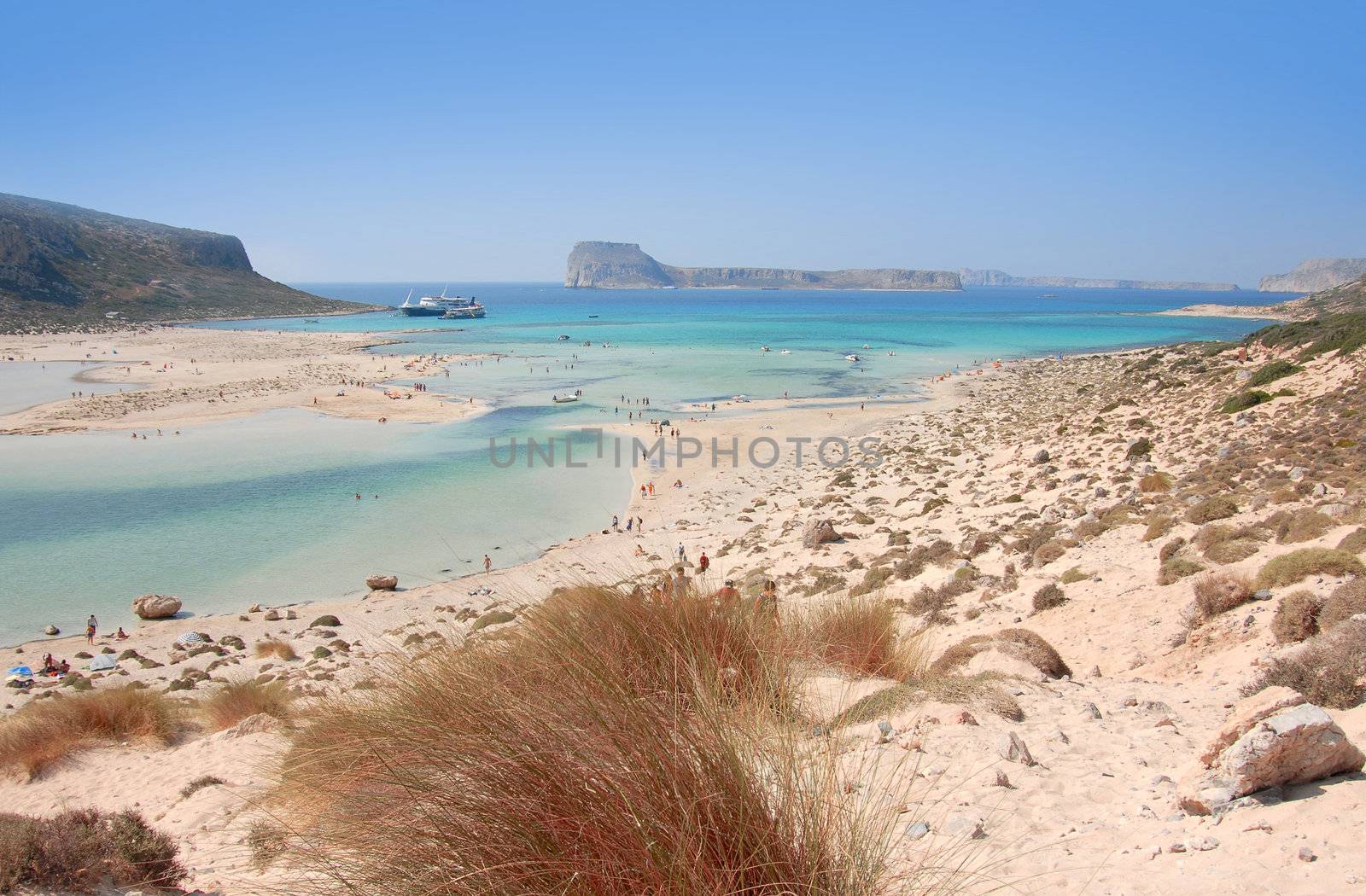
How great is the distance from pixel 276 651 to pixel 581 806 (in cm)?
1299

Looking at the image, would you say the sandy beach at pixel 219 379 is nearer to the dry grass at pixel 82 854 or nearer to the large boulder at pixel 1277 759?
the dry grass at pixel 82 854

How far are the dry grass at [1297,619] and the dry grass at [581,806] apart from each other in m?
5.40

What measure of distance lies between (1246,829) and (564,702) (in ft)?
10.6

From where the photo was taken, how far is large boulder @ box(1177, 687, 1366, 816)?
3.54 metres

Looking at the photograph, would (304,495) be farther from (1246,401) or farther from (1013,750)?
(1246,401)

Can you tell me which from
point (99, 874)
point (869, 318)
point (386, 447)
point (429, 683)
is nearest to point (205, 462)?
point (386, 447)

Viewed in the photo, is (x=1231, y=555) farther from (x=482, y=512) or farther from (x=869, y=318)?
(x=869, y=318)

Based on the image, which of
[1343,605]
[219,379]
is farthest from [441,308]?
[1343,605]

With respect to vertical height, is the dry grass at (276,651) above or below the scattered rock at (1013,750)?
below

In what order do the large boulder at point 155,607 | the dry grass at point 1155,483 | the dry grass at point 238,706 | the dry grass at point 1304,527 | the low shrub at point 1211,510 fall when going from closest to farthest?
the dry grass at point 238,706, the dry grass at point 1304,527, the low shrub at point 1211,510, the dry grass at point 1155,483, the large boulder at point 155,607

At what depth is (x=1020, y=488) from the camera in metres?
17.5

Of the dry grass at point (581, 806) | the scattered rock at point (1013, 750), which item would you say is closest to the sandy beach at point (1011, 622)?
the scattered rock at point (1013, 750)

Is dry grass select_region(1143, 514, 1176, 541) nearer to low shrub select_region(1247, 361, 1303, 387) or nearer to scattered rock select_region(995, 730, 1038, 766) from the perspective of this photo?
scattered rock select_region(995, 730, 1038, 766)

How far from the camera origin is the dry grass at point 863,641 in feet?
20.7
